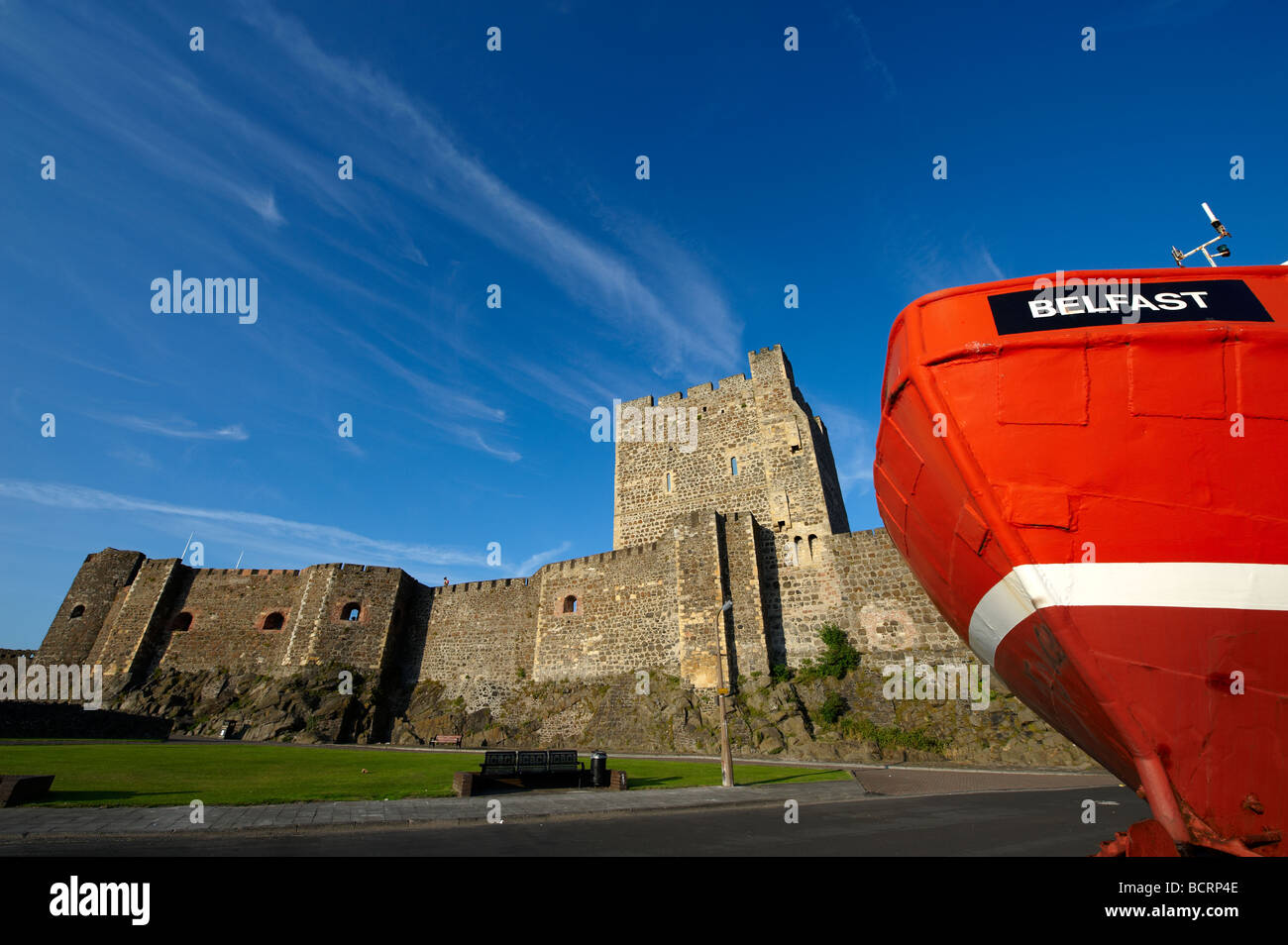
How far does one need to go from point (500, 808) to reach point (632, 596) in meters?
15.2

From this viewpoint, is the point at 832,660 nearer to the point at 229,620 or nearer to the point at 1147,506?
the point at 1147,506

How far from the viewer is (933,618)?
18.5 meters

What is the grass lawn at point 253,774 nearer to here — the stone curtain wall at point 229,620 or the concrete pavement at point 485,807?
the concrete pavement at point 485,807

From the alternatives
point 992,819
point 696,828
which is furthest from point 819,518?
point 696,828

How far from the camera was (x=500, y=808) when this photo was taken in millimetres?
9047

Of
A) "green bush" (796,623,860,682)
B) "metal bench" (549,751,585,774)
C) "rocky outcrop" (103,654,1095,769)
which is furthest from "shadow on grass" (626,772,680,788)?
"green bush" (796,623,860,682)

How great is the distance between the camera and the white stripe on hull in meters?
3.81

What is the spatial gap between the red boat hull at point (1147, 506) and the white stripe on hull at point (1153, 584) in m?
0.01

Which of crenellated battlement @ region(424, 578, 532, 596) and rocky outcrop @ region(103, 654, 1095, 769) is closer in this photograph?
rocky outcrop @ region(103, 654, 1095, 769)

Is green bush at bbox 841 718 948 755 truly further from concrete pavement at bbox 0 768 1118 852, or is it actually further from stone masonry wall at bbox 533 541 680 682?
stone masonry wall at bbox 533 541 680 682

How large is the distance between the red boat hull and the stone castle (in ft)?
52.7

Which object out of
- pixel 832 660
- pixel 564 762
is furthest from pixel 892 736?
pixel 564 762
